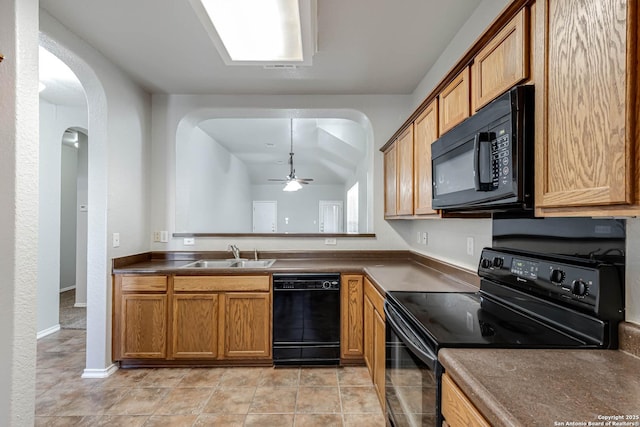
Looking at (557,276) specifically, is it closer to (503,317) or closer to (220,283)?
(503,317)

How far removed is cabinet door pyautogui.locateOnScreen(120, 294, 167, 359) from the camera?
2729 millimetres

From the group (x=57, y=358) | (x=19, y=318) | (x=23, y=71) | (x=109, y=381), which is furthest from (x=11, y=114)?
(x=57, y=358)

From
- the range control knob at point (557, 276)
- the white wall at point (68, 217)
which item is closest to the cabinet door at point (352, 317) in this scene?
the range control knob at point (557, 276)

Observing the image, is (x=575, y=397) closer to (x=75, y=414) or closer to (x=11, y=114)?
(x=11, y=114)

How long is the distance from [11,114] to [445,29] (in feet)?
8.07

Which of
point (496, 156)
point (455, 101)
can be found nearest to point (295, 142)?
point (455, 101)

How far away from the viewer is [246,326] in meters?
2.76

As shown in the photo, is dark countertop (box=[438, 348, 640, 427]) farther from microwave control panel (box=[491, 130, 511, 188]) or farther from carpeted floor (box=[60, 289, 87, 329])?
carpeted floor (box=[60, 289, 87, 329])

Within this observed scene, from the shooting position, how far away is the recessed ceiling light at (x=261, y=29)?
1688 mm

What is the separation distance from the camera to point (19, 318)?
1.41 m

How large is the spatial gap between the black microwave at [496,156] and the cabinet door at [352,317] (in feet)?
4.76

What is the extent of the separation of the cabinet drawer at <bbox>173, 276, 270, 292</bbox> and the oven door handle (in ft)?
4.25

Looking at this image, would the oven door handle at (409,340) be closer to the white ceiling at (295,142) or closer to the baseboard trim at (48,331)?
the white ceiling at (295,142)

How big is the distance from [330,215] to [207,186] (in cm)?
587
